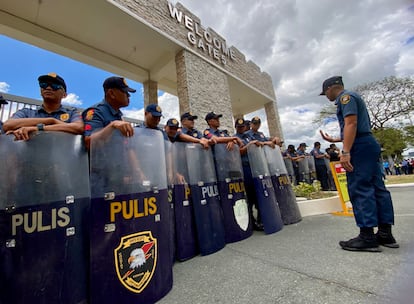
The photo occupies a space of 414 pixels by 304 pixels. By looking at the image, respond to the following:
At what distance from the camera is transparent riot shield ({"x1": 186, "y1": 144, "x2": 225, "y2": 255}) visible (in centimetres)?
191

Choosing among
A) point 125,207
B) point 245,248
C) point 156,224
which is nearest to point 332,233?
point 245,248

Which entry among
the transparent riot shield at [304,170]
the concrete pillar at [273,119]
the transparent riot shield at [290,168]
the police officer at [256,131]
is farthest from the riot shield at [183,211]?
the concrete pillar at [273,119]

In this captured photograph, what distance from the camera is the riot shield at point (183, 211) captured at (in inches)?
72.1

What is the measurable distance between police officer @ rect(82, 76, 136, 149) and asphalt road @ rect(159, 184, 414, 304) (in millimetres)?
1147

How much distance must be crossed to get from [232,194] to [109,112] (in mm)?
1560

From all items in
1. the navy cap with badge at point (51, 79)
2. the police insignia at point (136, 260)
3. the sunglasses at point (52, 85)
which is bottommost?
the police insignia at point (136, 260)

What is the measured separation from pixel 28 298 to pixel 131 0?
5.99 meters

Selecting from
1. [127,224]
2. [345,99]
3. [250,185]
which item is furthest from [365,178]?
[127,224]

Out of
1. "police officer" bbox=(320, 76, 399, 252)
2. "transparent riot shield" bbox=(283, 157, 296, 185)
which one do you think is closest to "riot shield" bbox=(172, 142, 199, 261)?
"police officer" bbox=(320, 76, 399, 252)

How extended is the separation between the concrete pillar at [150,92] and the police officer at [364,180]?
6107 millimetres

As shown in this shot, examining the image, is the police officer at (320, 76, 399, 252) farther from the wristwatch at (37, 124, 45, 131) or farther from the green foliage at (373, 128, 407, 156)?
the green foliage at (373, 128, 407, 156)

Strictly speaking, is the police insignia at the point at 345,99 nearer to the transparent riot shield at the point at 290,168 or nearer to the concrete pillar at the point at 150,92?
the transparent riot shield at the point at 290,168

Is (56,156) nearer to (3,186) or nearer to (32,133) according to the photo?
(32,133)

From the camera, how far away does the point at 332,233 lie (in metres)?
2.13
